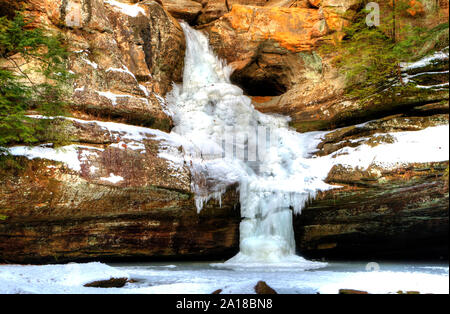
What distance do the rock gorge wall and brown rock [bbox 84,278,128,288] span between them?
8.65ft

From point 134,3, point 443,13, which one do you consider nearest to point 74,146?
point 134,3

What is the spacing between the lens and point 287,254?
8.91 metres

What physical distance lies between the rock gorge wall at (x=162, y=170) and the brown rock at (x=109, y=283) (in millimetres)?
2637

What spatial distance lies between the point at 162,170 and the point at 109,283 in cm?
337

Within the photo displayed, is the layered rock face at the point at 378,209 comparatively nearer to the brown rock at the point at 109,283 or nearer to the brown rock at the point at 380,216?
the brown rock at the point at 380,216

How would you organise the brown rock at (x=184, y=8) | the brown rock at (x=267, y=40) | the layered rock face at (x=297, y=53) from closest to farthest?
the layered rock face at (x=297, y=53)
the brown rock at (x=267, y=40)
the brown rock at (x=184, y=8)

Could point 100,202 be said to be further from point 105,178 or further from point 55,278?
point 55,278

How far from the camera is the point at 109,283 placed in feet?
17.3

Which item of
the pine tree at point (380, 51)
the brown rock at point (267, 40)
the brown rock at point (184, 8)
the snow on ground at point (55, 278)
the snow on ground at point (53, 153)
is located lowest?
the snow on ground at point (55, 278)

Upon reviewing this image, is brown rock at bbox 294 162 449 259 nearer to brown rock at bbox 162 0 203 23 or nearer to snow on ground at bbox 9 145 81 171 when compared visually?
snow on ground at bbox 9 145 81 171

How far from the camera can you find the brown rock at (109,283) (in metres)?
5.09

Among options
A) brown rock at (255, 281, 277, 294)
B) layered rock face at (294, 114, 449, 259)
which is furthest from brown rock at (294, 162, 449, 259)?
brown rock at (255, 281, 277, 294)

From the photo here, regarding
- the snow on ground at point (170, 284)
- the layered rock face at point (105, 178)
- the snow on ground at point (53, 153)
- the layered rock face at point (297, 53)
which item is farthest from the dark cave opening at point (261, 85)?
the snow on ground at point (170, 284)

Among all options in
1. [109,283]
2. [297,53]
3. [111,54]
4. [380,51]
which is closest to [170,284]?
[109,283]
